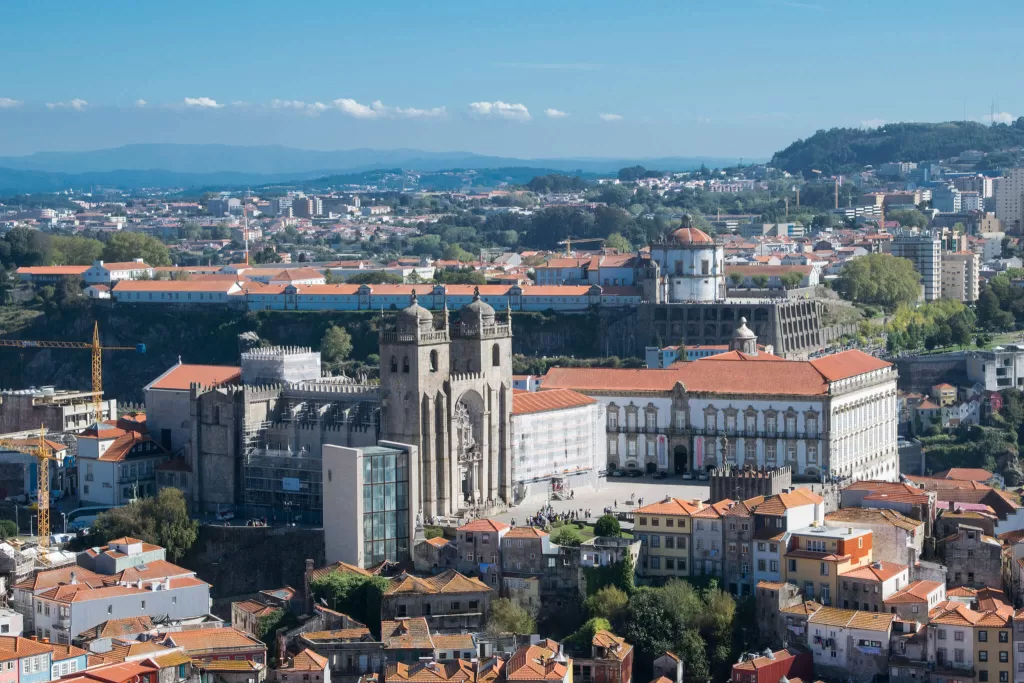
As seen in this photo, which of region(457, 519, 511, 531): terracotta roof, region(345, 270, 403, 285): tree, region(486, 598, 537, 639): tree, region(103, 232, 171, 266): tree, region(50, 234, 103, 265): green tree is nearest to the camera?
region(486, 598, 537, 639): tree

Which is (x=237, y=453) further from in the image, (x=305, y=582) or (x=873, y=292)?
(x=873, y=292)

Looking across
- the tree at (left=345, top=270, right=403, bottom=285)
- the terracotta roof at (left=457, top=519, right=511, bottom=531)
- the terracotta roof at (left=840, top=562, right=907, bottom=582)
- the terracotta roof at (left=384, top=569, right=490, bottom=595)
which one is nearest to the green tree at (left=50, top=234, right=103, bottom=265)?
the tree at (left=345, top=270, right=403, bottom=285)

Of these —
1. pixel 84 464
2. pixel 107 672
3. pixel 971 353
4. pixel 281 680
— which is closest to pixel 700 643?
pixel 281 680

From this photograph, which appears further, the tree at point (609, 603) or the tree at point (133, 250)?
the tree at point (133, 250)

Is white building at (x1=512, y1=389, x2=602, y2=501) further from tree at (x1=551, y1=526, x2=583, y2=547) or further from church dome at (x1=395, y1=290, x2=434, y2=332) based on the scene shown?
tree at (x1=551, y1=526, x2=583, y2=547)

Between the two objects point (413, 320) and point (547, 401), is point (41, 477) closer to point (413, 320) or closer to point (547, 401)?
point (413, 320)

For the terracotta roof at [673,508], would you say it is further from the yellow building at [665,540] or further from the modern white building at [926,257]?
the modern white building at [926,257]

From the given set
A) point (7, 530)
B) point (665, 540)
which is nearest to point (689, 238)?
point (7, 530)

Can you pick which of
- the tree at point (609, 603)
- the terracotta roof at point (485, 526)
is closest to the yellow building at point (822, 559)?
the tree at point (609, 603)
